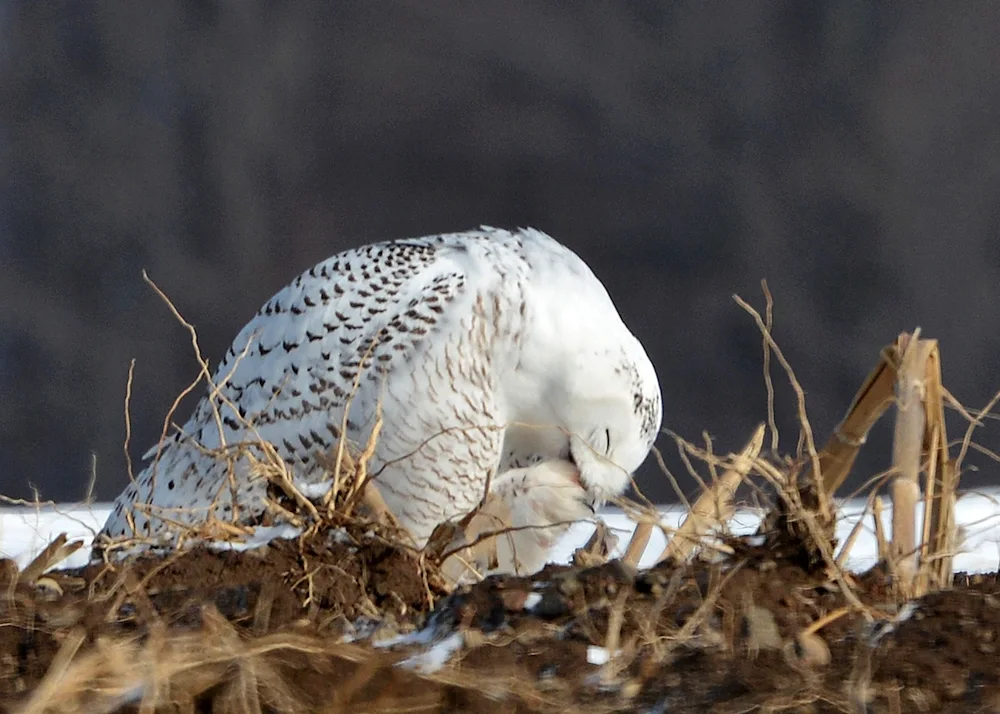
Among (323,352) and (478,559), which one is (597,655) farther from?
(323,352)

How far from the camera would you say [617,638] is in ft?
2.97

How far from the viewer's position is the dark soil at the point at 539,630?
2.61 ft

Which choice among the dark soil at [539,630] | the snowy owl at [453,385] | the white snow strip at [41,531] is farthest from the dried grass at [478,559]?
the white snow strip at [41,531]

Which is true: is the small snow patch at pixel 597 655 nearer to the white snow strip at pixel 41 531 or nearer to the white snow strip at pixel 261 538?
the white snow strip at pixel 261 538

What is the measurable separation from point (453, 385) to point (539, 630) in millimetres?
1114

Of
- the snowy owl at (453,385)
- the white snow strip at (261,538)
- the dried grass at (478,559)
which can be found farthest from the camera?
the snowy owl at (453,385)

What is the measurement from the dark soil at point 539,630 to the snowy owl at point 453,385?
82cm

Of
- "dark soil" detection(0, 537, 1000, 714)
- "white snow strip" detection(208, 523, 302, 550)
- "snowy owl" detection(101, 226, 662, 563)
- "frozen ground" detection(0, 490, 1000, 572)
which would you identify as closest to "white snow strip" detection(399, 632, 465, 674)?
"dark soil" detection(0, 537, 1000, 714)

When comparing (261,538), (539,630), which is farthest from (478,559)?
(539,630)

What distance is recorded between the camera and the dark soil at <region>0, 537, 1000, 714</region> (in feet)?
2.61

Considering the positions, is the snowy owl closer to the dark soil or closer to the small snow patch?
the dark soil

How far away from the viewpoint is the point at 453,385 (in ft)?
6.69

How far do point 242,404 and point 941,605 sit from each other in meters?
1.57

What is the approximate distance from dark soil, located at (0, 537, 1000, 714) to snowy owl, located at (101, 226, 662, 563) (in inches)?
32.5
